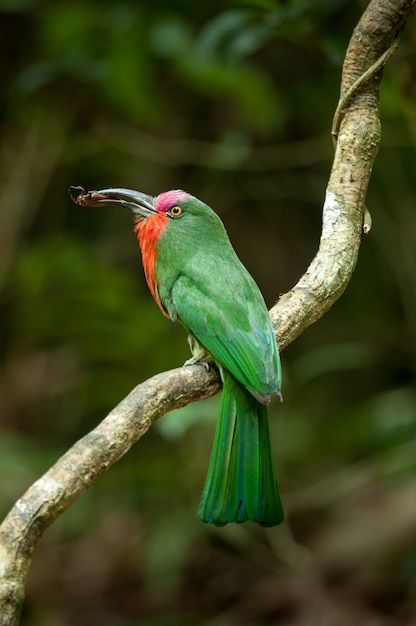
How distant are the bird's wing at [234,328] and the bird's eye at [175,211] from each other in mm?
242

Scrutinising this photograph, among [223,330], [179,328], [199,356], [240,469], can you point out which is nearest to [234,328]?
[223,330]

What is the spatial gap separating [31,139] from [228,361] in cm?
342

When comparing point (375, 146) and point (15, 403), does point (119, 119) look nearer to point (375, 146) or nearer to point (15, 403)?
point (15, 403)

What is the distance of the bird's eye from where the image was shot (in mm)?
2900

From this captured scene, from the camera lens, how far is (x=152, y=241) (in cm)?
287

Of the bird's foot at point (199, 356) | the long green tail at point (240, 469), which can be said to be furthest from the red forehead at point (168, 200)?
the long green tail at point (240, 469)

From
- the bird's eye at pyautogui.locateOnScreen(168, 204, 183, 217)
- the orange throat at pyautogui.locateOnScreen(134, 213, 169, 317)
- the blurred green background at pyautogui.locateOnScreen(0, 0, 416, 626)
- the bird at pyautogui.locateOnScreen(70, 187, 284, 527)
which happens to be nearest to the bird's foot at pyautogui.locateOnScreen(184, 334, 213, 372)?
the bird at pyautogui.locateOnScreen(70, 187, 284, 527)

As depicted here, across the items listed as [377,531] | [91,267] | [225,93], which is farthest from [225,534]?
[225,93]

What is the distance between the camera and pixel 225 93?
16.2 feet

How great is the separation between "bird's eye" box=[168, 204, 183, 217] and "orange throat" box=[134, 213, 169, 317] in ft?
0.08

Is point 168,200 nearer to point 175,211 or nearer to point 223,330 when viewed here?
point 175,211

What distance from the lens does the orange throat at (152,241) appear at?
286 cm

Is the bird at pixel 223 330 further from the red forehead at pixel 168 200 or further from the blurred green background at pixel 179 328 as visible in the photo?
the blurred green background at pixel 179 328

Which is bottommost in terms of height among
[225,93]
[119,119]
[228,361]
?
[228,361]
